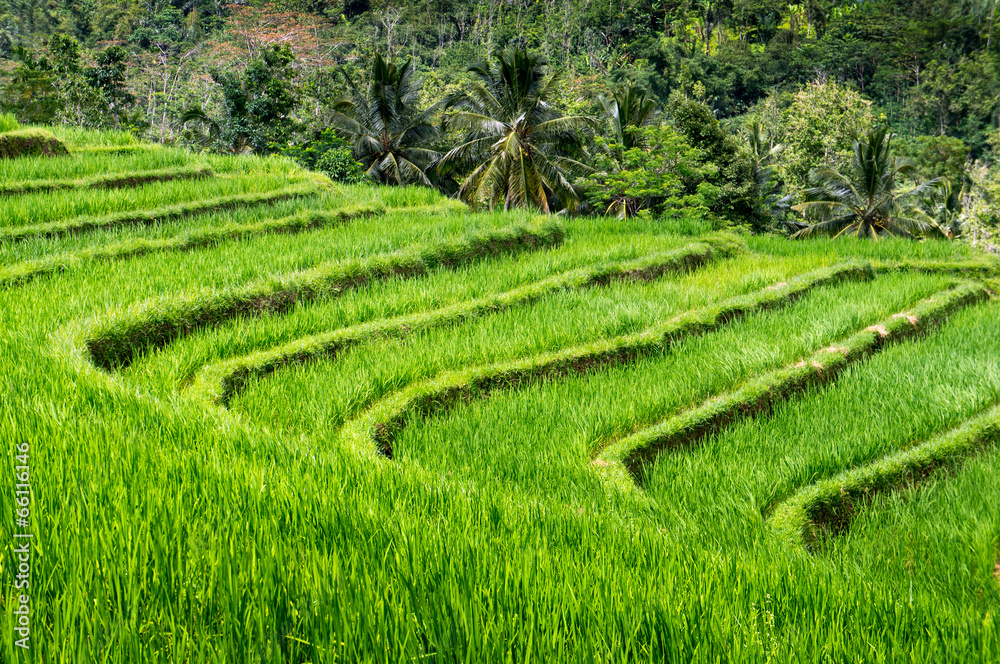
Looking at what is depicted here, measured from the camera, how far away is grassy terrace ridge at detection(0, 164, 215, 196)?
8297mm

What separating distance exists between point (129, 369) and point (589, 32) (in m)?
52.2

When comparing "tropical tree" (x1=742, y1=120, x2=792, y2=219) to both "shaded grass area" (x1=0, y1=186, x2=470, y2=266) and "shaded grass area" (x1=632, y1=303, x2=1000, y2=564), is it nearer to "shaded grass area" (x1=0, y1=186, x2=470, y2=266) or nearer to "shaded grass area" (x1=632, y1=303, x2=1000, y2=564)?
"shaded grass area" (x1=0, y1=186, x2=470, y2=266)

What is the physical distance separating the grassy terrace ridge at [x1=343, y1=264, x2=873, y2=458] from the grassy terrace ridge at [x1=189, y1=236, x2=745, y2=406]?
89cm

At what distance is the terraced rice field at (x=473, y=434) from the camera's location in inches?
52.2

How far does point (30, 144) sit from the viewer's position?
32.6 feet

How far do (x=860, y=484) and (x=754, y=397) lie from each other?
1.06 metres

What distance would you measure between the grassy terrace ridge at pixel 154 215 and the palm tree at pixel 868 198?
15.7m

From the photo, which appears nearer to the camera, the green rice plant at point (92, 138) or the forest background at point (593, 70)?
the green rice plant at point (92, 138)

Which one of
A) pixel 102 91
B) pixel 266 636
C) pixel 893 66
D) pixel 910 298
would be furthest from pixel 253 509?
pixel 893 66

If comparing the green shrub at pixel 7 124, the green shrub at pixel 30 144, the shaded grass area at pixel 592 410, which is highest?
the green shrub at pixel 7 124

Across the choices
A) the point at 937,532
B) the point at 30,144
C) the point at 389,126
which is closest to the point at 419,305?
the point at 937,532

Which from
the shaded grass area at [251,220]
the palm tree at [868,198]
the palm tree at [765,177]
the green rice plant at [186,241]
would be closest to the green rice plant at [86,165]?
the shaded grass area at [251,220]

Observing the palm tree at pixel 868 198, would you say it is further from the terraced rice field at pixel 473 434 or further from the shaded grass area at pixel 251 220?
the shaded grass area at pixel 251 220

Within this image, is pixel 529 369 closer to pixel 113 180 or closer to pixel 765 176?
pixel 113 180
